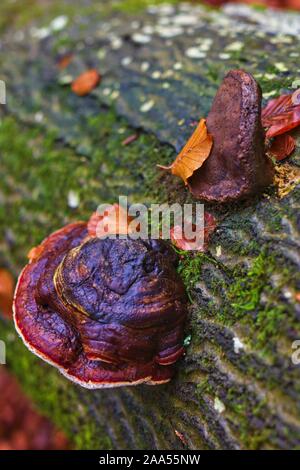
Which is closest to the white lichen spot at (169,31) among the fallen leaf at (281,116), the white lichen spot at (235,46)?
the white lichen spot at (235,46)

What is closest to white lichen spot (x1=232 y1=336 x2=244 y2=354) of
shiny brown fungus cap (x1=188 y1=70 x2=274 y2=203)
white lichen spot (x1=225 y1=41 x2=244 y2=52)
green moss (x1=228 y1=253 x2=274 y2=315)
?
green moss (x1=228 y1=253 x2=274 y2=315)

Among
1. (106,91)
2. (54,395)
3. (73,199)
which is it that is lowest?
(54,395)

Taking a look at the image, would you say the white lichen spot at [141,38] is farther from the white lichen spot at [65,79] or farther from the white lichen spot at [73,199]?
the white lichen spot at [73,199]

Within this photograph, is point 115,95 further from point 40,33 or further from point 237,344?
point 237,344

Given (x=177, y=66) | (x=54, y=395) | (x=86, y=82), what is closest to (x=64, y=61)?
(x=86, y=82)

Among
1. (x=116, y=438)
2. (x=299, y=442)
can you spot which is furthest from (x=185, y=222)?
(x=116, y=438)

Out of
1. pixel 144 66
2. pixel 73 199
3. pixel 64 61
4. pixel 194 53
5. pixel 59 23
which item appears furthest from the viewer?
pixel 59 23

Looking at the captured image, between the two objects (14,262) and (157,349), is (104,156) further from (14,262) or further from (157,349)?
(157,349)
